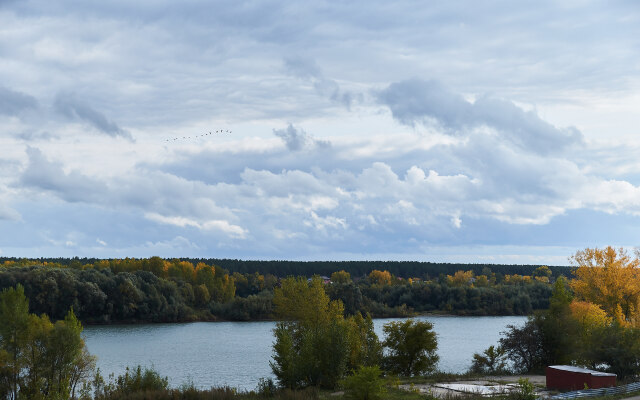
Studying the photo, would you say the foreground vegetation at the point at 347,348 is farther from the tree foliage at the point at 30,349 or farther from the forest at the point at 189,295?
the forest at the point at 189,295

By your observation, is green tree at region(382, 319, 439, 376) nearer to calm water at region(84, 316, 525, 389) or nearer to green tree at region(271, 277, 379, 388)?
green tree at region(271, 277, 379, 388)

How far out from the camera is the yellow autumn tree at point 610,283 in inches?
2808

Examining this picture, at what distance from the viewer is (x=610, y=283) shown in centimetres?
7188

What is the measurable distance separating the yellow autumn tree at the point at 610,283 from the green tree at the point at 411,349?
89.4 ft

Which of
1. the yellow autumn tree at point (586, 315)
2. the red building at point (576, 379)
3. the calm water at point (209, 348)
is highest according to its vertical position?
the yellow autumn tree at point (586, 315)

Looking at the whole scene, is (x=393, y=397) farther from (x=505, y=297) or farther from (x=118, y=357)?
(x=505, y=297)

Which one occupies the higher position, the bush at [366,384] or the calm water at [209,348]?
the bush at [366,384]

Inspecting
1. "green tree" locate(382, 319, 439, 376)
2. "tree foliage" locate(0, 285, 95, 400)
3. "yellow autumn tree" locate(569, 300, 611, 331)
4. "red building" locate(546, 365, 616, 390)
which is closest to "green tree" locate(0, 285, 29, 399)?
"tree foliage" locate(0, 285, 95, 400)

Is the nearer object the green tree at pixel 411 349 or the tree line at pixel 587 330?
the tree line at pixel 587 330

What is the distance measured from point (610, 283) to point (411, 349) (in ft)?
99.9

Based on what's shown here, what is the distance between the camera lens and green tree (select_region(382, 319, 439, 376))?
5403 centimetres

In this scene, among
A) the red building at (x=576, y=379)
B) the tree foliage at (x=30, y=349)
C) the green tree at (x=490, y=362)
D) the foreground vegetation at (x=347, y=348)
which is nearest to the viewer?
the red building at (x=576, y=379)

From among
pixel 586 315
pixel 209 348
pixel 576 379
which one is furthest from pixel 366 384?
pixel 209 348

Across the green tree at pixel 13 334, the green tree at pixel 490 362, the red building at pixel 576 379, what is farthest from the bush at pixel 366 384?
the green tree at pixel 13 334
